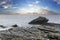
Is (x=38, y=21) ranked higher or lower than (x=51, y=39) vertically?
higher

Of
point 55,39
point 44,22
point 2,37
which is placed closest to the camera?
point 55,39

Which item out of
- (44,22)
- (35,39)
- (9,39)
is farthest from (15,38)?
(44,22)

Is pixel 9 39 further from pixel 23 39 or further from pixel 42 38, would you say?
pixel 42 38

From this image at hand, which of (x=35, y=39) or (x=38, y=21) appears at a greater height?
(x=38, y=21)

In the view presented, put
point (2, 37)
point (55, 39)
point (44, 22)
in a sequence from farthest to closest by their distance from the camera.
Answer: point (44, 22) < point (2, 37) < point (55, 39)

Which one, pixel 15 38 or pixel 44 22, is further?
pixel 44 22

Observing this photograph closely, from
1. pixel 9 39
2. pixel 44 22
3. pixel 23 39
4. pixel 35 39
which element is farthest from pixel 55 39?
pixel 44 22

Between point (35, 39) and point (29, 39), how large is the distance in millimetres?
695

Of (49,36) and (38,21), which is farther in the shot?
(38,21)

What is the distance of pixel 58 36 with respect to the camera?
2225 centimetres

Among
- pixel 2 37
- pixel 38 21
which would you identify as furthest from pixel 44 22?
pixel 2 37

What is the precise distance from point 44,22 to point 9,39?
89.0ft

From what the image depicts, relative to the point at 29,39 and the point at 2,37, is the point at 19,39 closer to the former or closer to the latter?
the point at 29,39

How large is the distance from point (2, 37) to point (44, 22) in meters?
26.2
